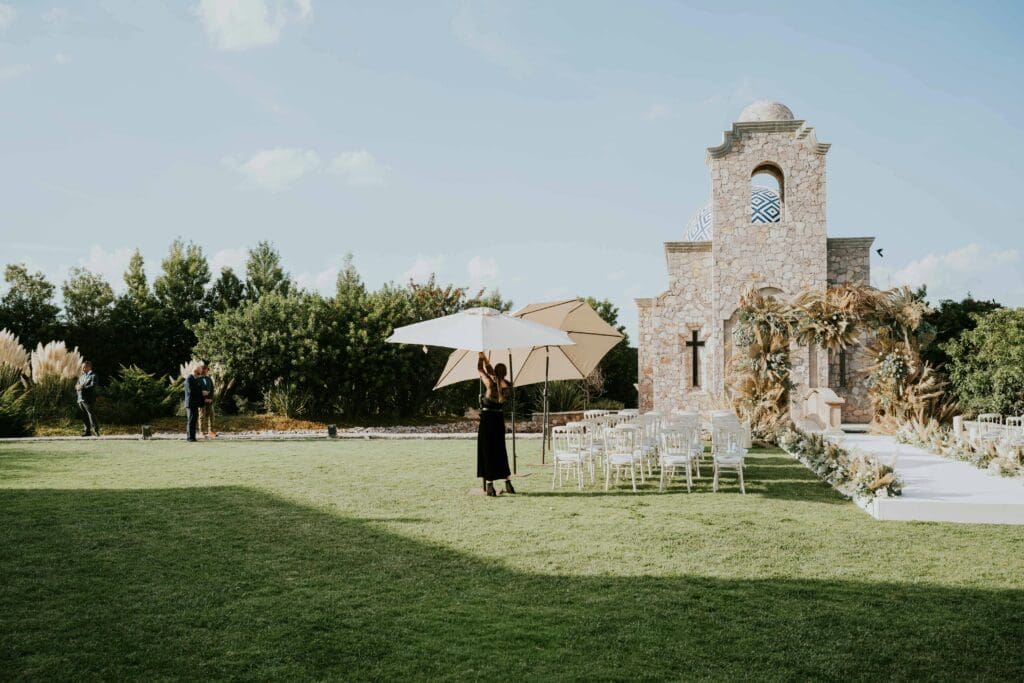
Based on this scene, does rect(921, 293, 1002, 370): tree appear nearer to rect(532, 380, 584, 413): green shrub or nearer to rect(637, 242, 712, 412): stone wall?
rect(637, 242, 712, 412): stone wall

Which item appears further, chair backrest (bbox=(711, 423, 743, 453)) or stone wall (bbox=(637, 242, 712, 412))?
stone wall (bbox=(637, 242, 712, 412))

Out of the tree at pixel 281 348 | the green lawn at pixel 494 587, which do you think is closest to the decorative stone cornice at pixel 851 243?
the green lawn at pixel 494 587

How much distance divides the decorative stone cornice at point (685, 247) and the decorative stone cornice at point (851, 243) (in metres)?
3.52

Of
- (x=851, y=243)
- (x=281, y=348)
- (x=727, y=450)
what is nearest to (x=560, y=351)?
(x=727, y=450)

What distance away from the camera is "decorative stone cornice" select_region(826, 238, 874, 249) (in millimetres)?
22672

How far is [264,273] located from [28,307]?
10257 mm

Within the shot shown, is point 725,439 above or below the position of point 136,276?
below

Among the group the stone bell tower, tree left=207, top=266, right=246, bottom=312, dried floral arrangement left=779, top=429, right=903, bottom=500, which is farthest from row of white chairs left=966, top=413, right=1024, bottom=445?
tree left=207, top=266, right=246, bottom=312

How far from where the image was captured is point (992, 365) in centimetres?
1858

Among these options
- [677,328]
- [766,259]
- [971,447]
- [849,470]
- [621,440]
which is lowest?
[849,470]

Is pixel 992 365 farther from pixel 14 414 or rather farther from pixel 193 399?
→ pixel 14 414

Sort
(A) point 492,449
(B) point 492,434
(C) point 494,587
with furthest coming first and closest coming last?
1. (B) point 492,434
2. (A) point 492,449
3. (C) point 494,587

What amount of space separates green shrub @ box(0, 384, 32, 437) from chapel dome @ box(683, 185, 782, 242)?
18.7m

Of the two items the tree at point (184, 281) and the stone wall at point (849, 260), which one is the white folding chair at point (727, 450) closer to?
the stone wall at point (849, 260)
